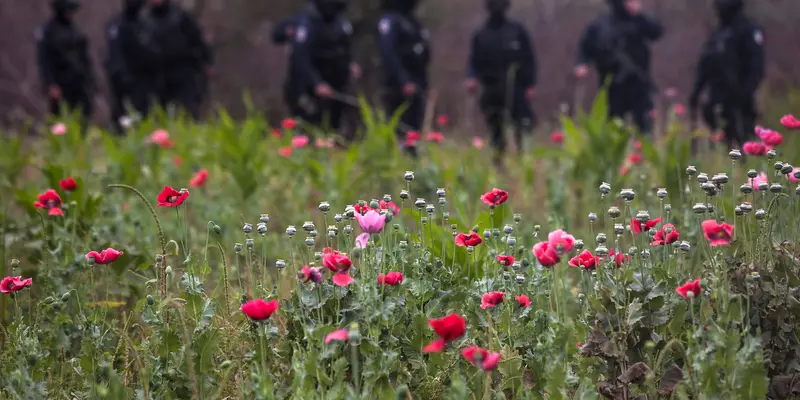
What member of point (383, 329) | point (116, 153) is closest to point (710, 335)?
point (383, 329)

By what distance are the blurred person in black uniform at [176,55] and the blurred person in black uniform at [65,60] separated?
3.30ft

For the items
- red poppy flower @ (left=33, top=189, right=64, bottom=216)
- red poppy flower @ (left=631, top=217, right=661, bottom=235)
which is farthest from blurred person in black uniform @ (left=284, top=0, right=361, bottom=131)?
red poppy flower @ (left=631, top=217, right=661, bottom=235)

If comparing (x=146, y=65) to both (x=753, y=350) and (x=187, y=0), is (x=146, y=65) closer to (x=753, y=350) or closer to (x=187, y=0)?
(x=187, y=0)

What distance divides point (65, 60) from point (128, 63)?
1.04 metres

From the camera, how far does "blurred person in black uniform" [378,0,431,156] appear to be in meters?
7.79

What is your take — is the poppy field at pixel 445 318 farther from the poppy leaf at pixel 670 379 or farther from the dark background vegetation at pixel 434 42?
the dark background vegetation at pixel 434 42

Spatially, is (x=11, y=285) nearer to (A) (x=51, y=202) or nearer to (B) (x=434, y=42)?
(A) (x=51, y=202)

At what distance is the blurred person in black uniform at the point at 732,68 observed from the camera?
808 centimetres

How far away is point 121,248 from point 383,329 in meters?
1.40

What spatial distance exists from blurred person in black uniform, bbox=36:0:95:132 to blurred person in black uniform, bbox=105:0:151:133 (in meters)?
0.55

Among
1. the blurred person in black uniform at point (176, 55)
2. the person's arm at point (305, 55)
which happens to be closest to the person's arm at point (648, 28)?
the person's arm at point (305, 55)

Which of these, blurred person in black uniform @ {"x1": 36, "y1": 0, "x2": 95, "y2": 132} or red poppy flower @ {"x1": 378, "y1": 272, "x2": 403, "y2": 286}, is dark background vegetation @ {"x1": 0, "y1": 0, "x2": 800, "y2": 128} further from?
red poppy flower @ {"x1": 378, "y1": 272, "x2": 403, "y2": 286}

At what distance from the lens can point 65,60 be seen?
10.5 meters

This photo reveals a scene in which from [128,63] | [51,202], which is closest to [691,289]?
[51,202]
